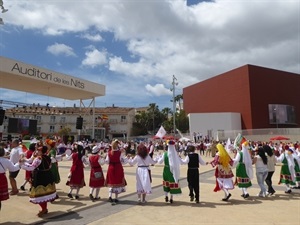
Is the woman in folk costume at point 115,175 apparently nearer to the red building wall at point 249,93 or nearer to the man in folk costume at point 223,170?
the man in folk costume at point 223,170

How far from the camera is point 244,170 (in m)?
9.47

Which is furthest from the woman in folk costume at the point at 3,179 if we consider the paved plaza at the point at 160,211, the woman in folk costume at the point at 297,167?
the woman in folk costume at the point at 297,167

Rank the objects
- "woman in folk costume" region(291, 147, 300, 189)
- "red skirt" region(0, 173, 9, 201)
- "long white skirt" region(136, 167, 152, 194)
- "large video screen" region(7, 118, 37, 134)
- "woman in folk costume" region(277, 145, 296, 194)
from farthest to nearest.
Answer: "large video screen" region(7, 118, 37, 134)
"woman in folk costume" region(291, 147, 300, 189)
"woman in folk costume" region(277, 145, 296, 194)
"long white skirt" region(136, 167, 152, 194)
"red skirt" region(0, 173, 9, 201)

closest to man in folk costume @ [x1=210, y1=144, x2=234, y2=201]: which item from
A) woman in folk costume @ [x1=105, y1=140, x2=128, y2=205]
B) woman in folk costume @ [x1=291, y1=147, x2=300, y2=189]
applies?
woman in folk costume @ [x1=105, y1=140, x2=128, y2=205]

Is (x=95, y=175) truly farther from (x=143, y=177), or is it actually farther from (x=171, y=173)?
(x=171, y=173)

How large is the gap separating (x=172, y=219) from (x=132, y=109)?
68.3 meters

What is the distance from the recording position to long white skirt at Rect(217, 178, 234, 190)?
8906 mm

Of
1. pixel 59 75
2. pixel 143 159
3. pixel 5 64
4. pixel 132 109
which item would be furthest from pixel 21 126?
pixel 132 109

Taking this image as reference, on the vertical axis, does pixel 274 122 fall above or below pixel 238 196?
above

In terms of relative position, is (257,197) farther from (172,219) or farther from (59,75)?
(59,75)

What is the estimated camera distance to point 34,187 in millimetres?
7195

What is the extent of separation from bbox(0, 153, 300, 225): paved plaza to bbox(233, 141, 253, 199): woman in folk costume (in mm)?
413

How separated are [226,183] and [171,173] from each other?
175 cm

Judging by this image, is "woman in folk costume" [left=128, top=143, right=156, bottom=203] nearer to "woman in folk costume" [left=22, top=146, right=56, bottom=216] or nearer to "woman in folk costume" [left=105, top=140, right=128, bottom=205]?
"woman in folk costume" [left=105, top=140, right=128, bottom=205]
